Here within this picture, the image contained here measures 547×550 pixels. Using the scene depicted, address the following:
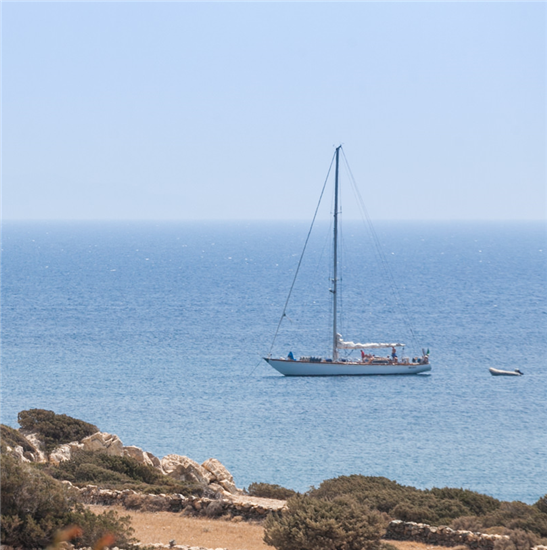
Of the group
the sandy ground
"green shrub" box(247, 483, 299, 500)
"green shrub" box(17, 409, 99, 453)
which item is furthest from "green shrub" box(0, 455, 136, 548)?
"green shrub" box(17, 409, 99, 453)

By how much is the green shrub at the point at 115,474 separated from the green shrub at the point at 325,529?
4.48 meters

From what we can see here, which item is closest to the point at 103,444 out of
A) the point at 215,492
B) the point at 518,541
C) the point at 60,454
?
the point at 60,454

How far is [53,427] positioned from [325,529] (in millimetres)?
14090

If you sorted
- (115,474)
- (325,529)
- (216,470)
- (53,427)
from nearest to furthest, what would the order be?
1. (325,529)
2. (115,474)
3. (216,470)
4. (53,427)

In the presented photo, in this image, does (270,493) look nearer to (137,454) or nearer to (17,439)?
(137,454)

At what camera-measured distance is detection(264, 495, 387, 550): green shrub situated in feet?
34.8

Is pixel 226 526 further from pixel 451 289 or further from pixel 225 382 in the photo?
pixel 451 289

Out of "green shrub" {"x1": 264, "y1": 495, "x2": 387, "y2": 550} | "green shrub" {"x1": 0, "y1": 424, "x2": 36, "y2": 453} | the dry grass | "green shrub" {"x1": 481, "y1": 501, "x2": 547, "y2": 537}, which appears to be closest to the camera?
"green shrub" {"x1": 264, "y1": 495, "x2": 387, "y2": 550}

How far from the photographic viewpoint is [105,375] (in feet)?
158

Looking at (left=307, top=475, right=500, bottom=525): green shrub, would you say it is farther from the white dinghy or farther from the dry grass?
the white dinghy

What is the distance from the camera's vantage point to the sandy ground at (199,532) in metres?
12.4

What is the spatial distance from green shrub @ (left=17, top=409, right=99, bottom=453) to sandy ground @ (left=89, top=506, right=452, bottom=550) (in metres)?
8.37

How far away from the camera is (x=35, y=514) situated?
33.3 feet

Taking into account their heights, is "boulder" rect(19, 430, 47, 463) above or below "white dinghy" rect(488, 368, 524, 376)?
above
